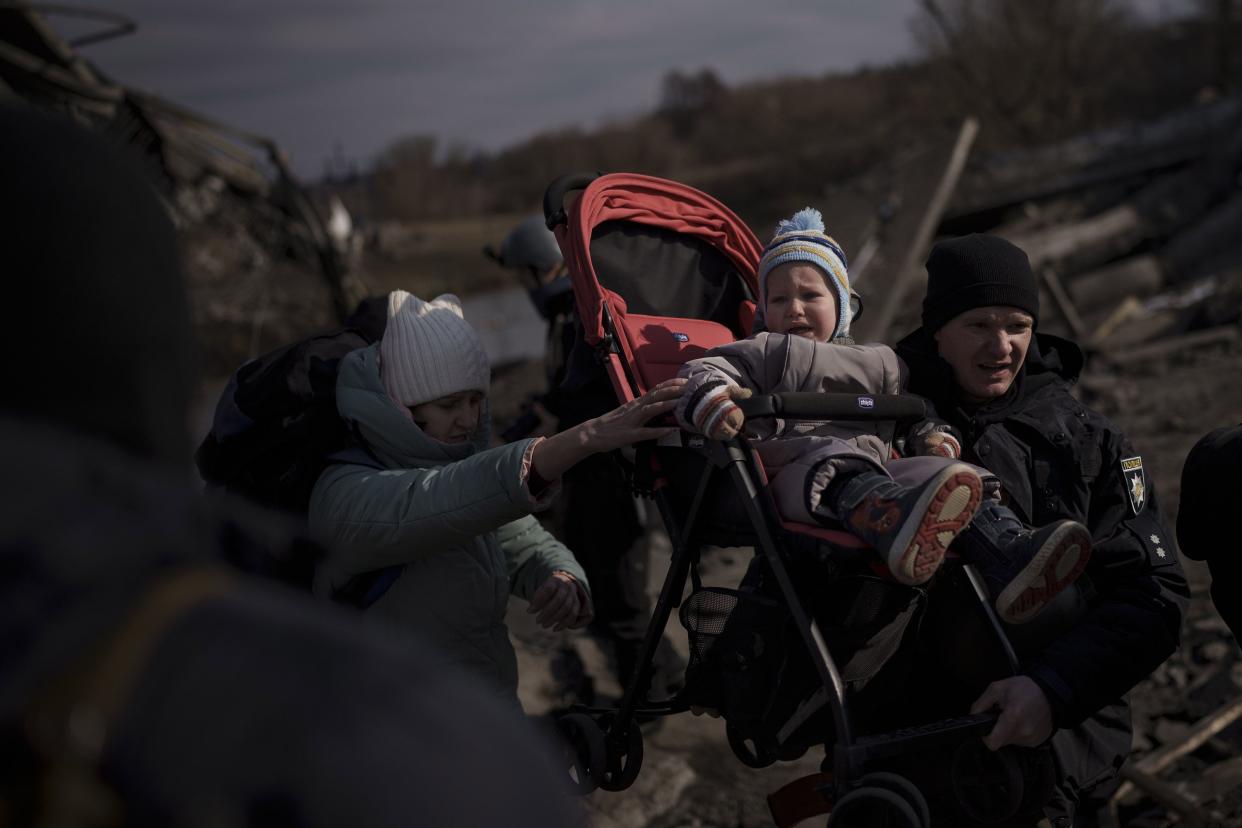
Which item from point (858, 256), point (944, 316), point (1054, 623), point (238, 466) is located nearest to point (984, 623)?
point (1054, 623)

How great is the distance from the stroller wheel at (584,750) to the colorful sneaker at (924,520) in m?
0.98

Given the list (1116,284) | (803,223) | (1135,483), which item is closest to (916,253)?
(1116,284)

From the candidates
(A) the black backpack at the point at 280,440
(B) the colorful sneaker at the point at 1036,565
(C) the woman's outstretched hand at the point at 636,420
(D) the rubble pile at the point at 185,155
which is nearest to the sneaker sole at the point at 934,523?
(B) the colorful sneaker at the point at 1036,565

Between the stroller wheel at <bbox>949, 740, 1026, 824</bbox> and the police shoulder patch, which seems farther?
the police shoulder patch

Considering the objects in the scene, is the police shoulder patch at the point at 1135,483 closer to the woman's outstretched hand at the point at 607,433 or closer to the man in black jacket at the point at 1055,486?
the man in black jacket at the point at 1055,486

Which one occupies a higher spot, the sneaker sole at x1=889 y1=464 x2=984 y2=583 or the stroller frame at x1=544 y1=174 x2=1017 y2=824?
the sneaker sole at x1=889 y1=464 x2=984 y2=583

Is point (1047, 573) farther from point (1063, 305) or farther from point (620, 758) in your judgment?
point (1063, 305)

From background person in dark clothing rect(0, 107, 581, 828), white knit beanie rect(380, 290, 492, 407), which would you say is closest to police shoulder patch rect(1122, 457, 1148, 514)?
white knit beanie rect(380, 290, 492, 407)

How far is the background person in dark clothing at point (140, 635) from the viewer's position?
67 centimetres

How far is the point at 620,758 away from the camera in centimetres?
280

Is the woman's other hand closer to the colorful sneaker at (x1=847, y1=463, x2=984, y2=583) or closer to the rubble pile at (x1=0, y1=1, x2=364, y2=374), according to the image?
the colorful sneaker at (x1=847, y1=463, x2=984, y2=583)

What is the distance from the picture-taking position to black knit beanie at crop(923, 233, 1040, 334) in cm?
268

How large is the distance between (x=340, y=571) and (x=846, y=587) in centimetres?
113

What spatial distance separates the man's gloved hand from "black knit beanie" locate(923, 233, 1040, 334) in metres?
0.65
